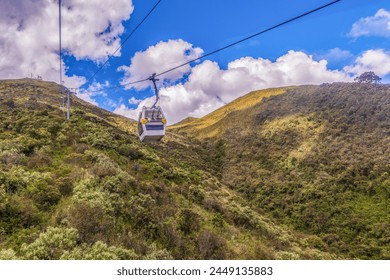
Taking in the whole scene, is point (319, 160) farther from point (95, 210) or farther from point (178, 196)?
point (95, 210)

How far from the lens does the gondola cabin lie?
53.8 feet

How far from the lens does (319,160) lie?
50.8 meters

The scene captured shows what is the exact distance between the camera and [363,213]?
A: 1473 inches

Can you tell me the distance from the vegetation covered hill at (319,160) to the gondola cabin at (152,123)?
65.8 ft

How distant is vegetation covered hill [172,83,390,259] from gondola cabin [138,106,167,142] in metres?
20.1

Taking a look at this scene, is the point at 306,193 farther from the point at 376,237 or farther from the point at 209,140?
the point at 209,140

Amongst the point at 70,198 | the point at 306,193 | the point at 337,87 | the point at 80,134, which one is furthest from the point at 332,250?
the point at 337,87

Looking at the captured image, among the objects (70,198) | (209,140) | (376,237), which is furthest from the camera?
(209,140)

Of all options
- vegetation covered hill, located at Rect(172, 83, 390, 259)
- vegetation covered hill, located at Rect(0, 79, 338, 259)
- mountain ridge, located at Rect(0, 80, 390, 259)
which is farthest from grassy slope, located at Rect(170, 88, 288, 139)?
vegetation covered hill, located at Rect(0, 79, 338, 259)

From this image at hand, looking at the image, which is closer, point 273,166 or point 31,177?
point 31,177

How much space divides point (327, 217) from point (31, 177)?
31.6 m

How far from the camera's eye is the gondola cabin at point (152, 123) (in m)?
16.4

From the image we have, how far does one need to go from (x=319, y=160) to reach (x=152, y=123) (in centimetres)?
3961
